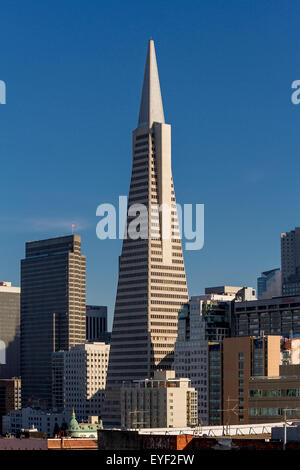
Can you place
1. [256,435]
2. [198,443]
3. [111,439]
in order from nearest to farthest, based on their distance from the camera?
[198,443], [111,439], [256,435]

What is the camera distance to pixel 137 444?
99.4m
